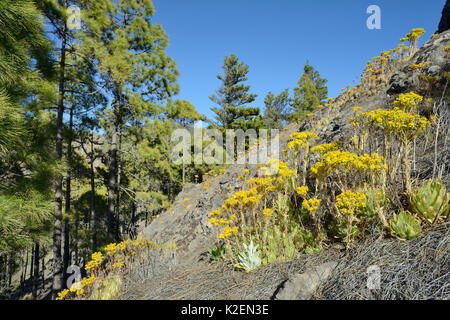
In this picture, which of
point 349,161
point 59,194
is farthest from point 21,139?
point 349,161

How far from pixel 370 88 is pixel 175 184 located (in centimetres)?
1733

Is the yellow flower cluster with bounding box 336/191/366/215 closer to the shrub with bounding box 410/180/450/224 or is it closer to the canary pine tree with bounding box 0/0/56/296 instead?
the shrub with bounding box 410/180/450/224

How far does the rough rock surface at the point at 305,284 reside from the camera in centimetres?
179

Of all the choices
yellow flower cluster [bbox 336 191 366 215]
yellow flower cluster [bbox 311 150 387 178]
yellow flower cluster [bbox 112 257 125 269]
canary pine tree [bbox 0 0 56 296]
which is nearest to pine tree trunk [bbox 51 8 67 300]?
canary pine tree [bbox 0 0 56 296]

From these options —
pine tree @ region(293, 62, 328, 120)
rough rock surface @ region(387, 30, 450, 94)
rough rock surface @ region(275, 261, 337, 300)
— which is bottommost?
rough rock surface @ region(275, 261, 337, 300)

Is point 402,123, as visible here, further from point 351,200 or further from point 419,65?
point 419,65

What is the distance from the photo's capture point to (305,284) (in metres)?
1.84

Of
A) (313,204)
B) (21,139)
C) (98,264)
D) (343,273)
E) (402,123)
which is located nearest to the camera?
(343,273)

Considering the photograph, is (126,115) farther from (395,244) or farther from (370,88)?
(395,244)

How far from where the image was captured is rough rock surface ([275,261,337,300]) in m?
1.79

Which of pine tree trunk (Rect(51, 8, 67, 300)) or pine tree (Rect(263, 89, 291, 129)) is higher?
pine tree (Rect(263, 89, 291, 129))

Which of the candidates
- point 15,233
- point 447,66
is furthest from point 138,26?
point 447,66

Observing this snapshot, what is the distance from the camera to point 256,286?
2145 millimetres

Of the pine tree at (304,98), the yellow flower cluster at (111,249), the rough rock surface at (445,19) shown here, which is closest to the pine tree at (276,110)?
the pine tree at (304,98)
